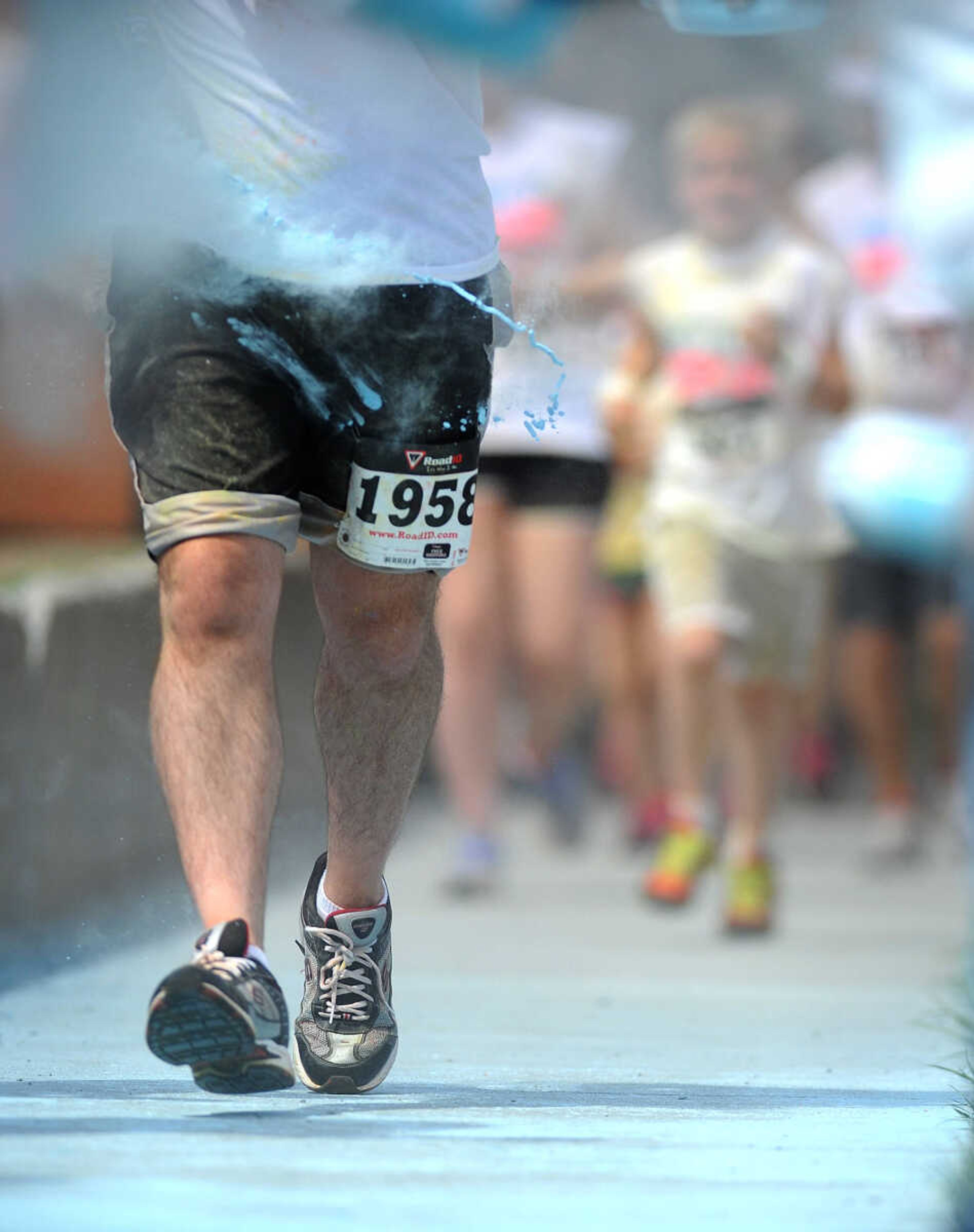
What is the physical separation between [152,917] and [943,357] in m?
4.04

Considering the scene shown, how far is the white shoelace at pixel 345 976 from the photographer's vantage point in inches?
114

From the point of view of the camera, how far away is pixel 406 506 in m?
2.86

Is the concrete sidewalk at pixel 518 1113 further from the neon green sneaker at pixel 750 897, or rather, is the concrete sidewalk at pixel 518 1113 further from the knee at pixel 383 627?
the neon green sneaker at pixel 750 897

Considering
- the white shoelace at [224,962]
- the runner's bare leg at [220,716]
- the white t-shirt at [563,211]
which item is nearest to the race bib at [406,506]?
the runner's bare leg at [220,716]

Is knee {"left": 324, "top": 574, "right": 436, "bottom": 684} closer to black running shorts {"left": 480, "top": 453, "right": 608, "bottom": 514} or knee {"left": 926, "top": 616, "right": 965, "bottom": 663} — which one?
black running shorts {"left": 480, "top": 453, "right": 608, "bottom": 514}

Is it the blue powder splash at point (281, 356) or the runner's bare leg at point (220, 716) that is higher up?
the blue powder splash at point (281, 356)

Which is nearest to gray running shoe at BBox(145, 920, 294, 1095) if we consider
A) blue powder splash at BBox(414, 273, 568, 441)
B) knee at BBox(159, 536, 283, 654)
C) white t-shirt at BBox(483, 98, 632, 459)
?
knee at BBox(159, 536, 283, 654)

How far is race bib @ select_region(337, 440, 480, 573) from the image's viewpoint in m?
2.85

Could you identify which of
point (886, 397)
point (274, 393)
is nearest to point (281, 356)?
point (274, 393)

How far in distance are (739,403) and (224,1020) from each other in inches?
130

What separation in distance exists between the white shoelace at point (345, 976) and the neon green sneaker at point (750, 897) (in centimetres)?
251

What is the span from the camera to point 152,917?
303 cm

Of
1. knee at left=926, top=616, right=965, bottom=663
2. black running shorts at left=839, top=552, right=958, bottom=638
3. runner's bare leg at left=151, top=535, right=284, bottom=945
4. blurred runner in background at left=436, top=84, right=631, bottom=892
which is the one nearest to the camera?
runner's bare leg at left=151, top=535, right=284, bottom=945

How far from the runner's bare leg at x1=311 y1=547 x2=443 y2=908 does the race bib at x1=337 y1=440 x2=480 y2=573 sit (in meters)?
0.05
